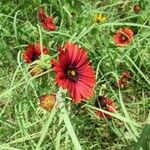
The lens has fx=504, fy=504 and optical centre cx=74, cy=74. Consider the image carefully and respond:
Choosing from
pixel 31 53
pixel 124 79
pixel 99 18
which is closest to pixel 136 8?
pixel 99 18

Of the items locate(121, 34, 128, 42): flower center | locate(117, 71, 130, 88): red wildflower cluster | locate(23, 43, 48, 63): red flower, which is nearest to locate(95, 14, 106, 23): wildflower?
locate(121, 34, 128, 42): flower center

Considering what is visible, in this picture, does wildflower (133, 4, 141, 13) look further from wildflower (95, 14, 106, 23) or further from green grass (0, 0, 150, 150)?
wildflower (95, 14, 106, 23)

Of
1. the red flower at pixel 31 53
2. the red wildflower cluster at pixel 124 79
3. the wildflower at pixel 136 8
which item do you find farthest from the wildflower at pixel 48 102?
the wildflower at pixel 136 8

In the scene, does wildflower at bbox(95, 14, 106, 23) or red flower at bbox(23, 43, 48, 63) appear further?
wildflower at bbox(95, 14, 106, 23)

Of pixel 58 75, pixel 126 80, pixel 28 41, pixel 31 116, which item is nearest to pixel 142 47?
pixel 126 80

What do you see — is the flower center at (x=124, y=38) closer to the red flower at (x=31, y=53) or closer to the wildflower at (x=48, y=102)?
the red flower at (x=31, y=53)
